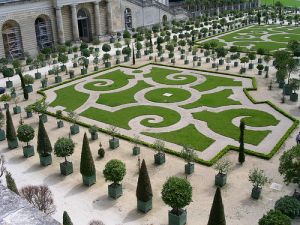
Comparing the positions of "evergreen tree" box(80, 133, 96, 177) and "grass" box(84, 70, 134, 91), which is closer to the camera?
"evergreen tree" box(80, 133, 96, 177)

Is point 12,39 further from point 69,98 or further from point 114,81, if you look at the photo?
point 69,98

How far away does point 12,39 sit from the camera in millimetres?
81000

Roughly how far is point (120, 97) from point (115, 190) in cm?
2381

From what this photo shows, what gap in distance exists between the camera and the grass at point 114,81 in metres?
58.8

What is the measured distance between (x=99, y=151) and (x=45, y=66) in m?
38.6

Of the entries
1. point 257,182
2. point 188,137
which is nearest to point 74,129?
point 188,137

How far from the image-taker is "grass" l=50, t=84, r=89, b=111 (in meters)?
52.8

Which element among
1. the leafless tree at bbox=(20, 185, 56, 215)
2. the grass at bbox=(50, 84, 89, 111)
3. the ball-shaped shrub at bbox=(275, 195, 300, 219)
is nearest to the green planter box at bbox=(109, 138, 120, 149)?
the leafless tree at bbox=(20, 185, 56, 215)

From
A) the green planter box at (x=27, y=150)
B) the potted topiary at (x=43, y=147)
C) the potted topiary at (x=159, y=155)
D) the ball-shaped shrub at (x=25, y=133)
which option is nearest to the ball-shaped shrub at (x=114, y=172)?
the potted topiary at (x=159, y=155)

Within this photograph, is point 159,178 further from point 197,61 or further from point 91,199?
point 197,61

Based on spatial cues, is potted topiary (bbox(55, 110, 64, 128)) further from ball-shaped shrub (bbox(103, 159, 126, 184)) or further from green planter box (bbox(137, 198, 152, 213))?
green planter box (bbox(137, 198, 152, 213))

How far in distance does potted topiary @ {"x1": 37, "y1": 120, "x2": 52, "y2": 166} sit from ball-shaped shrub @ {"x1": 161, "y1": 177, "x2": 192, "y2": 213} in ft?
47.3

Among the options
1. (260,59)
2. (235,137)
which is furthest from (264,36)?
(235,137)

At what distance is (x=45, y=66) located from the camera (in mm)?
72750
